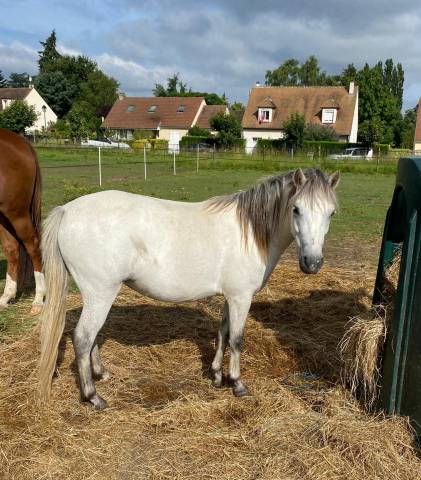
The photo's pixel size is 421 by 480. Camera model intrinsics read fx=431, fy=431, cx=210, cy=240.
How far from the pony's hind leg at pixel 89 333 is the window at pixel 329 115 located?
43171 millimetres

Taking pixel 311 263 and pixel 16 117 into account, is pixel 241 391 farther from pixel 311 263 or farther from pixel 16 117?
pixel 16 117

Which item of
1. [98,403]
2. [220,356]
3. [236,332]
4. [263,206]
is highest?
[263,206]

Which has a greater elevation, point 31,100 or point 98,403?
point 31,100

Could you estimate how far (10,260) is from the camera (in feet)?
15.6

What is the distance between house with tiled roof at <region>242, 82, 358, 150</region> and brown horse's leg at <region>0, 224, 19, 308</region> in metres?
38.9

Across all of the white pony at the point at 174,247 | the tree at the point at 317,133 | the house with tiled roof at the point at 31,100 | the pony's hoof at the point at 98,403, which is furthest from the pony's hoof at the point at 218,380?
the house with tiled roof at the point at 31,100

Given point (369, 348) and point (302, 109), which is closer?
point (369, 348)

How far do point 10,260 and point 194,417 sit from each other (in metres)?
3.01

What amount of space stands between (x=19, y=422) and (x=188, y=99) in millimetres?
51659

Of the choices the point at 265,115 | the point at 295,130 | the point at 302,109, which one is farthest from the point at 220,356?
the point at 302,109

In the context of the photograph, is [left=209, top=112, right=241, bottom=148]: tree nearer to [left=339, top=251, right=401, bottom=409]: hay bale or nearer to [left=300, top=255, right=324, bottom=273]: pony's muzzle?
[left=339, top=251, right=401, bottom=409]: hay bale

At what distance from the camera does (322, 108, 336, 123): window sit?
1666 inches

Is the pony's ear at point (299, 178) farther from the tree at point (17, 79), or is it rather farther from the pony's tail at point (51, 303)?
the tree at point (17, 79)

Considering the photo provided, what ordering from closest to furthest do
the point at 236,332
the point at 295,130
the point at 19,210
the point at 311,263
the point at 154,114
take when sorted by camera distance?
the point at 311,263 → the point at 236,332 → the point at 19,210 → the point at 295,130 → the point at 154,114
